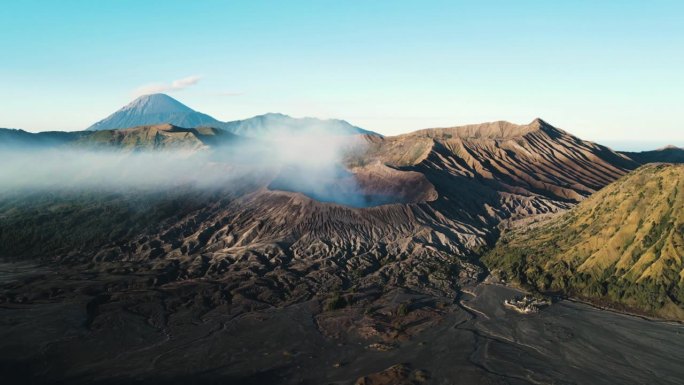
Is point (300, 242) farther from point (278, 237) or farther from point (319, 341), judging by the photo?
point (319, 341)

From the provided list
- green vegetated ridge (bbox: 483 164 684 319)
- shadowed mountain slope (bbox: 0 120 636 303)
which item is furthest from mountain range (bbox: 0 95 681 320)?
green vegetated ridge (bbox: 483 164 684 319)

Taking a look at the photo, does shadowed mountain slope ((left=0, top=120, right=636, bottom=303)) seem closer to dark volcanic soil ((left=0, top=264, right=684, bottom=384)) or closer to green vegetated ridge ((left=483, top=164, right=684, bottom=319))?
dark volcanic soil ((left=0, top=264, right=684, bottom=384))

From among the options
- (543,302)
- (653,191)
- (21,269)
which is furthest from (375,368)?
(21,269)

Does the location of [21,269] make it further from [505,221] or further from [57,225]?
[505,221]

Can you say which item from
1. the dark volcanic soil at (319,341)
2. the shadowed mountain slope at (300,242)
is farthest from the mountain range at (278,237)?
the dark volcanic soil at (319,341)

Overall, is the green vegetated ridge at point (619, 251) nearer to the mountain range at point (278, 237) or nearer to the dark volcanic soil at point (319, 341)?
the mountain range at point (278, 237)

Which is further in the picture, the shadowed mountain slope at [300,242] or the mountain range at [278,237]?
the mountain range at [278,237]

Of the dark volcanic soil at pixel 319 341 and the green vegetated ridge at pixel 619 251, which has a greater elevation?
the green vegetated ridge at pixel 619 251
